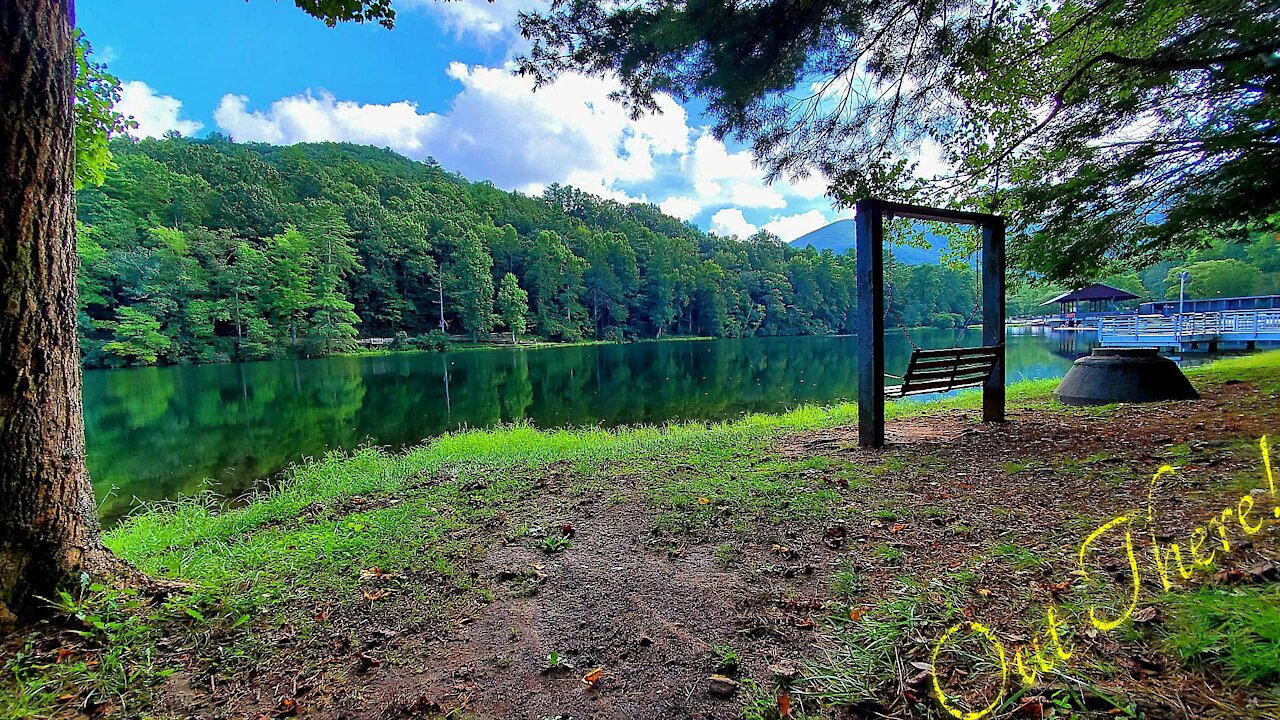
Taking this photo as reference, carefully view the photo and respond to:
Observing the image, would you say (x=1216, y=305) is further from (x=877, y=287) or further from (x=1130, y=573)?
(x=1130, y=573)

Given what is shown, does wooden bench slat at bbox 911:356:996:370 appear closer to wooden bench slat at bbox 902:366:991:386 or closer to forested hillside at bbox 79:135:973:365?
wooden bench slat at bbox 902:366:991:386

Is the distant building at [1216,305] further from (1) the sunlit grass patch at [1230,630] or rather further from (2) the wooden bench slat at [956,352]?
(1) the sunlit grass patch at [1230,630]

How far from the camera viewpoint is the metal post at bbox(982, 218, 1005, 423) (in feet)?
18.6

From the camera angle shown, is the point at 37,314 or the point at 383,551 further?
the point at 383,551

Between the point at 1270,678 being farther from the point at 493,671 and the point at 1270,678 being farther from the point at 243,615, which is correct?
the point at 243,615

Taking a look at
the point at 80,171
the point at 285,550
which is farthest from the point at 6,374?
the point at 80,171

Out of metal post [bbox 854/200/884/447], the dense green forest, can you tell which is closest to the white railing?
the dense green forest

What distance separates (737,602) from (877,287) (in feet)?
12.6

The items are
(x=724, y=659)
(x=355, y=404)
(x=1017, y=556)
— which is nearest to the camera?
(x=724, y=659)

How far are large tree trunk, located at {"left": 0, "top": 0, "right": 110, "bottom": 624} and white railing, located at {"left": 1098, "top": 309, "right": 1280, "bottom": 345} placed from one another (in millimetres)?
27698

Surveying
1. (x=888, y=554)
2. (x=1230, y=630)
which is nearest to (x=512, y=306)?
(x=888, y=554)

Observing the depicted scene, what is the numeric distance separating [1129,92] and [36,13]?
361 inches

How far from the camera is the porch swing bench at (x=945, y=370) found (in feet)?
17.0

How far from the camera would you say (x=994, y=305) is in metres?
5.74
